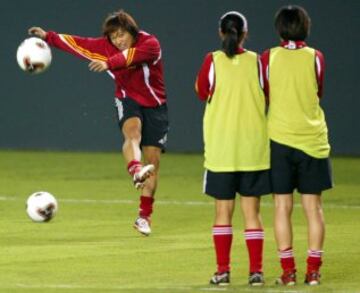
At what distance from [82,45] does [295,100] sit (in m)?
4.23

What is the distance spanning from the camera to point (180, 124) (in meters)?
23.5

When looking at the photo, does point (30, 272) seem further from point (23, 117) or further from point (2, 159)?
Answer: point (23, 117)

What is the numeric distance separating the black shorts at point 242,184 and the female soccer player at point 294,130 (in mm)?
72

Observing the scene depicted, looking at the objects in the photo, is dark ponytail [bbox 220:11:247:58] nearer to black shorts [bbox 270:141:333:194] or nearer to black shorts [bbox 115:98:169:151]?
black shorts [bbox 270:141:333:194]

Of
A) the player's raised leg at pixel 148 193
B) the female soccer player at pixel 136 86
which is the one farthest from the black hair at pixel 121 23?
the player's raised leg at pixel 148 193

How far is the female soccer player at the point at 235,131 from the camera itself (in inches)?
381

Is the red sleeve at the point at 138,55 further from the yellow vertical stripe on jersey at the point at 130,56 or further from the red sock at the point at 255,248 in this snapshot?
the red sock at the point at 255,248

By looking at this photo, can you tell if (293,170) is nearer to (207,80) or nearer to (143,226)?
(207,80)

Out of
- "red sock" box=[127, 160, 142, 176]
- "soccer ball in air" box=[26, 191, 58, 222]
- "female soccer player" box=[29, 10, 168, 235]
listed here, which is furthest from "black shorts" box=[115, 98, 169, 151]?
"soccer ball in air" box=[26, 191, 58, 222]

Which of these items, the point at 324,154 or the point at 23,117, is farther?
the point at 23,117

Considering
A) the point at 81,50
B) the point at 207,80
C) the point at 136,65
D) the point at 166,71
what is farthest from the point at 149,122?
the point at 166,71

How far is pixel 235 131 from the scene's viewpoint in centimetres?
967

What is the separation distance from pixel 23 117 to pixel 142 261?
43.2ft

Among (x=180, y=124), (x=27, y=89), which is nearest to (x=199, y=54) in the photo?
(x=180, y=124)
